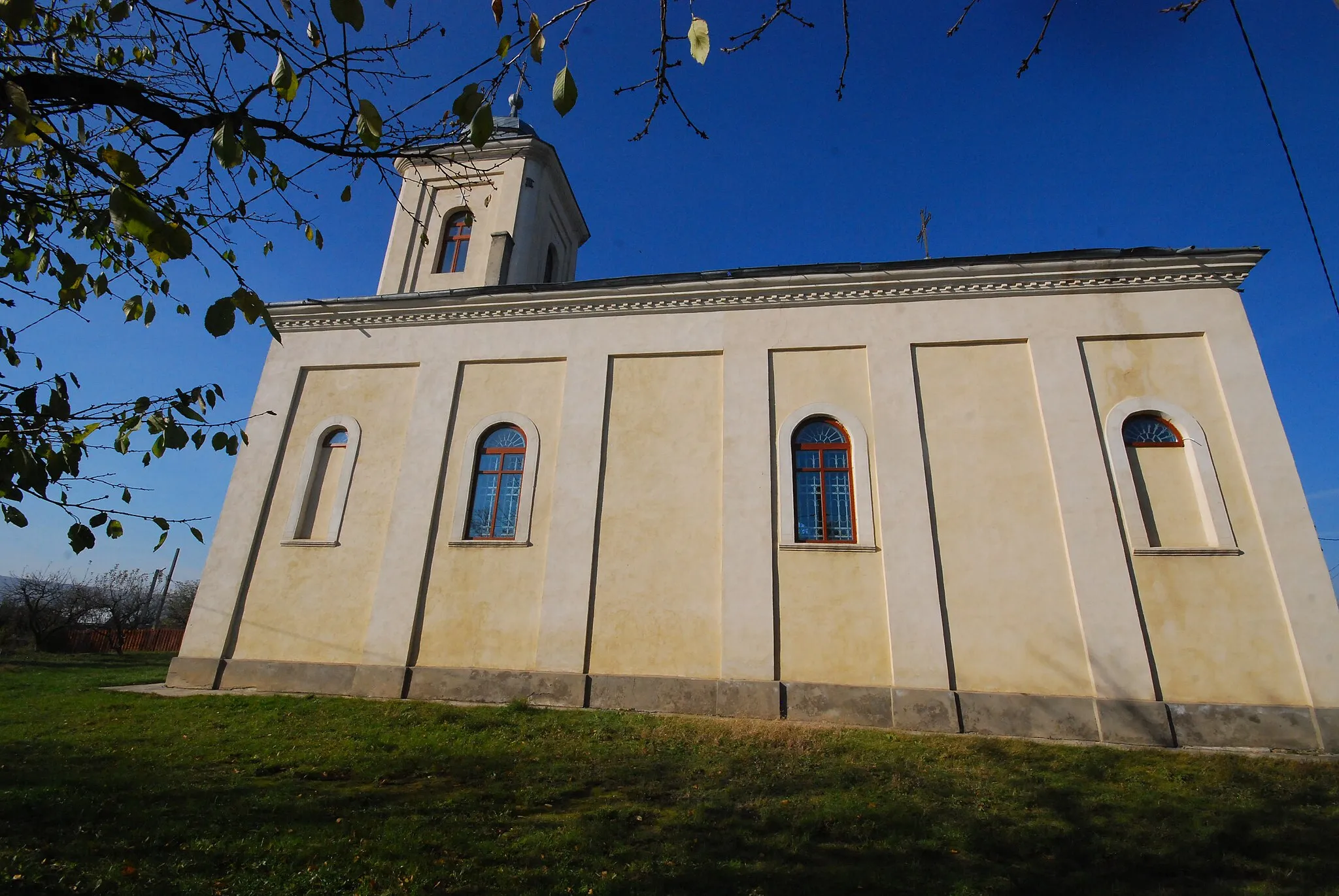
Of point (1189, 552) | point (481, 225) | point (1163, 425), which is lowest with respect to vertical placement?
point (1189, 552)

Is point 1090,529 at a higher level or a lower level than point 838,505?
lower

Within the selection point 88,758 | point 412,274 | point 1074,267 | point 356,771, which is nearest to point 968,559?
point 1074,267

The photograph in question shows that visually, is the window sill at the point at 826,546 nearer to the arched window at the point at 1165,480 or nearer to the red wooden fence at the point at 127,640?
the arched window at the point at 1165,480

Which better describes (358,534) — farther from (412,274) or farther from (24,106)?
(24,106)

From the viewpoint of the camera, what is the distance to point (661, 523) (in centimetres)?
1065

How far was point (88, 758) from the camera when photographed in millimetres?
6789

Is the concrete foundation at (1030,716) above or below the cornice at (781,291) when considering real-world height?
below

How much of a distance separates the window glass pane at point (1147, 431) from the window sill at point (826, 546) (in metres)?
4.43

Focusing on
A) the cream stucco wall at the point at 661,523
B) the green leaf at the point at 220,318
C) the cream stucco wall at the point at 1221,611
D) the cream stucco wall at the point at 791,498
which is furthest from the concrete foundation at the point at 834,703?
the green leaf at the point at 220,318

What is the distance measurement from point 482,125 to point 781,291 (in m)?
9.65

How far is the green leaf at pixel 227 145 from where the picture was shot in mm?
2514

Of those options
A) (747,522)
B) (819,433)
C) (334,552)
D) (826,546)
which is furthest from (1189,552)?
(334,552)

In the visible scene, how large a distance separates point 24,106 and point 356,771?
6381 mm

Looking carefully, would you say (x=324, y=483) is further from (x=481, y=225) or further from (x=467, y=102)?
(x=467, y=102)
